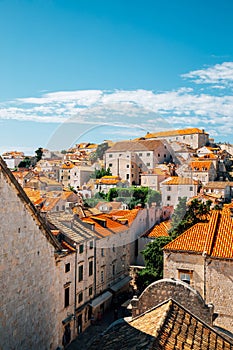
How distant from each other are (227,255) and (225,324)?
96.0 inches

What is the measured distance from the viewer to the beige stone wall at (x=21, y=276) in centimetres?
719

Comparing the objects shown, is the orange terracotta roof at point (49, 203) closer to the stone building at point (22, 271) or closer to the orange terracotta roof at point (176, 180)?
the stone building at point (22, 271)

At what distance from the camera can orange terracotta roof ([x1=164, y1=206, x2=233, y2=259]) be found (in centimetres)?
1328

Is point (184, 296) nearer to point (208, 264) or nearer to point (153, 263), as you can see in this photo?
point (208, 264)

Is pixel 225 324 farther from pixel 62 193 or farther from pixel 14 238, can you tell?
pixel 14 238

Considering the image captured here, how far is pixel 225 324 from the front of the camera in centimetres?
1255

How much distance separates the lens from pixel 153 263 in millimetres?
19578

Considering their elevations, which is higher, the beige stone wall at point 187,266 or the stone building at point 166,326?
the stone building at point 166,326

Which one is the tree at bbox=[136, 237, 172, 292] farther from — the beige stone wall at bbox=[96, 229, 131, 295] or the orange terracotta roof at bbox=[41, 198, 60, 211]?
A: the orange terracotta roof at bbox=[41, 198, 60, 211]

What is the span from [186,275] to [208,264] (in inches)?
43.8

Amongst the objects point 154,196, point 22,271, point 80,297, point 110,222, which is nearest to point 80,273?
point 80,297

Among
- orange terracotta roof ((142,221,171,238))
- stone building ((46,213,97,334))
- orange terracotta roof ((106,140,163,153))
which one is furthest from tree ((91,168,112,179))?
orange terracotta roof ((142,221,171,238))

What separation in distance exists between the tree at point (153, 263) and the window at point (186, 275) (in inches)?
210

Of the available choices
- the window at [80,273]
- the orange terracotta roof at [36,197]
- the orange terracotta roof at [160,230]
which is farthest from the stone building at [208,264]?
the orange terracotta roof at [160,230]
